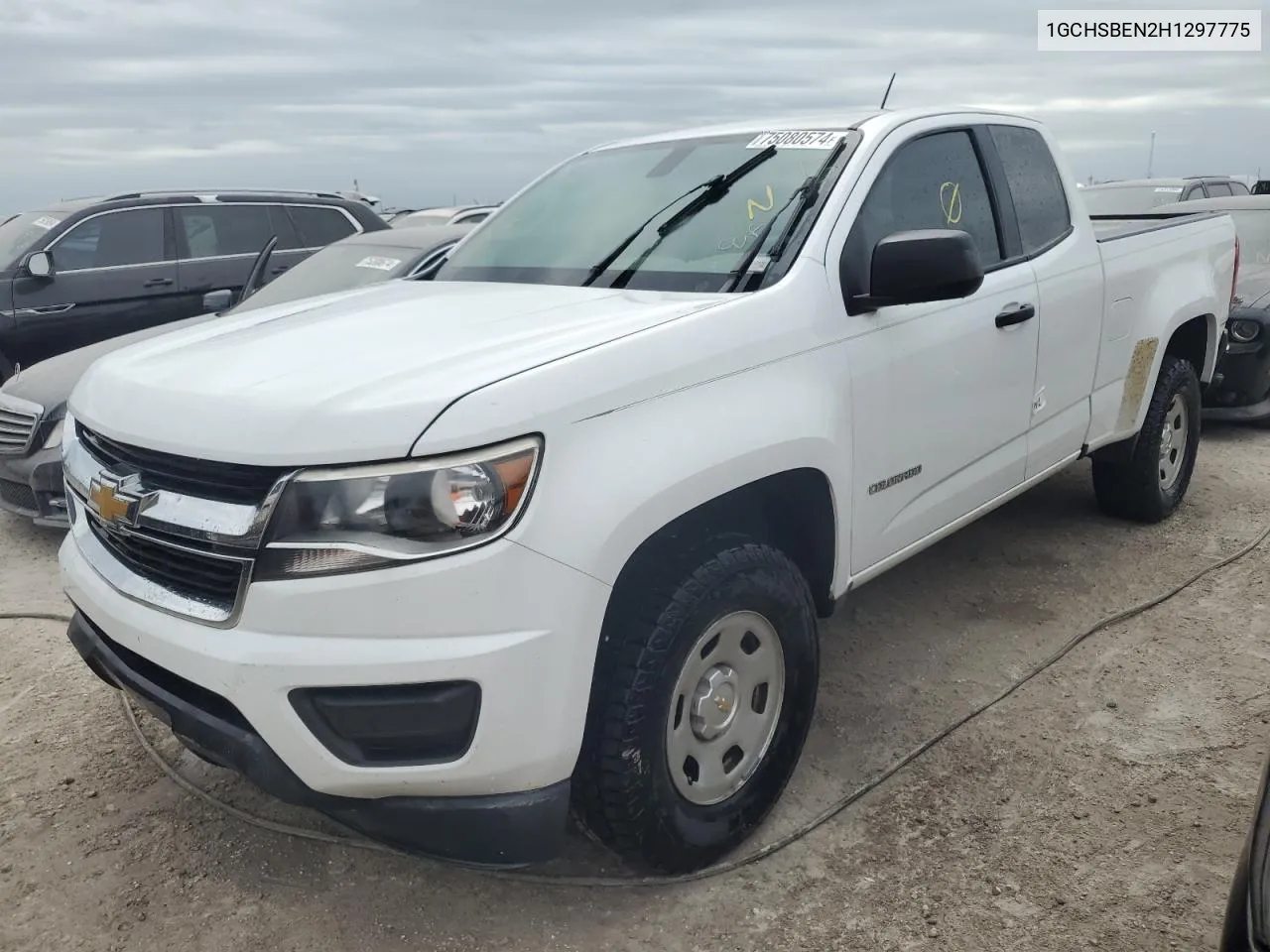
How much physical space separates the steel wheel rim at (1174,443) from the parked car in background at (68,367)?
11.6 ft

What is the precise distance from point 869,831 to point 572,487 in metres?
1.37

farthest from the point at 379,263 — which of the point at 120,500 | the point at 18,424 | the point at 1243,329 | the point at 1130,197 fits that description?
the point at 1130,197

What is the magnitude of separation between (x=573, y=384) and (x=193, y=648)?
0.91 m

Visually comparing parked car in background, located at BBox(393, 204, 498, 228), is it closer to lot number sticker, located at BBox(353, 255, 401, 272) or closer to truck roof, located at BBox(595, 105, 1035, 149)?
lot number sticker, located at BBox(353, 255, 401, 272)

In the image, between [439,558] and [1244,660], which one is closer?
[439,558]

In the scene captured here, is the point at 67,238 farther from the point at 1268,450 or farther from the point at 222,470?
the point at 1268,450

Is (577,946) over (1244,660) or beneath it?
over

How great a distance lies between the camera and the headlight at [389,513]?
1979 millimetres

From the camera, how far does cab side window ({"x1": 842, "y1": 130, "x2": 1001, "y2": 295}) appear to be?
2.97 metres

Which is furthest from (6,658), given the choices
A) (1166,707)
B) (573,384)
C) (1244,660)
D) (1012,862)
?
(1244,660)

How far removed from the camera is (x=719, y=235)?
Result: 295 cm

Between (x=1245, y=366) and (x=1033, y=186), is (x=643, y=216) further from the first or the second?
(x=1245, y=366)

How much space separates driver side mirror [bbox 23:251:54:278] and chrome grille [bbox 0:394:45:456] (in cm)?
247

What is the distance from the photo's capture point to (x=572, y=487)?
207cm
